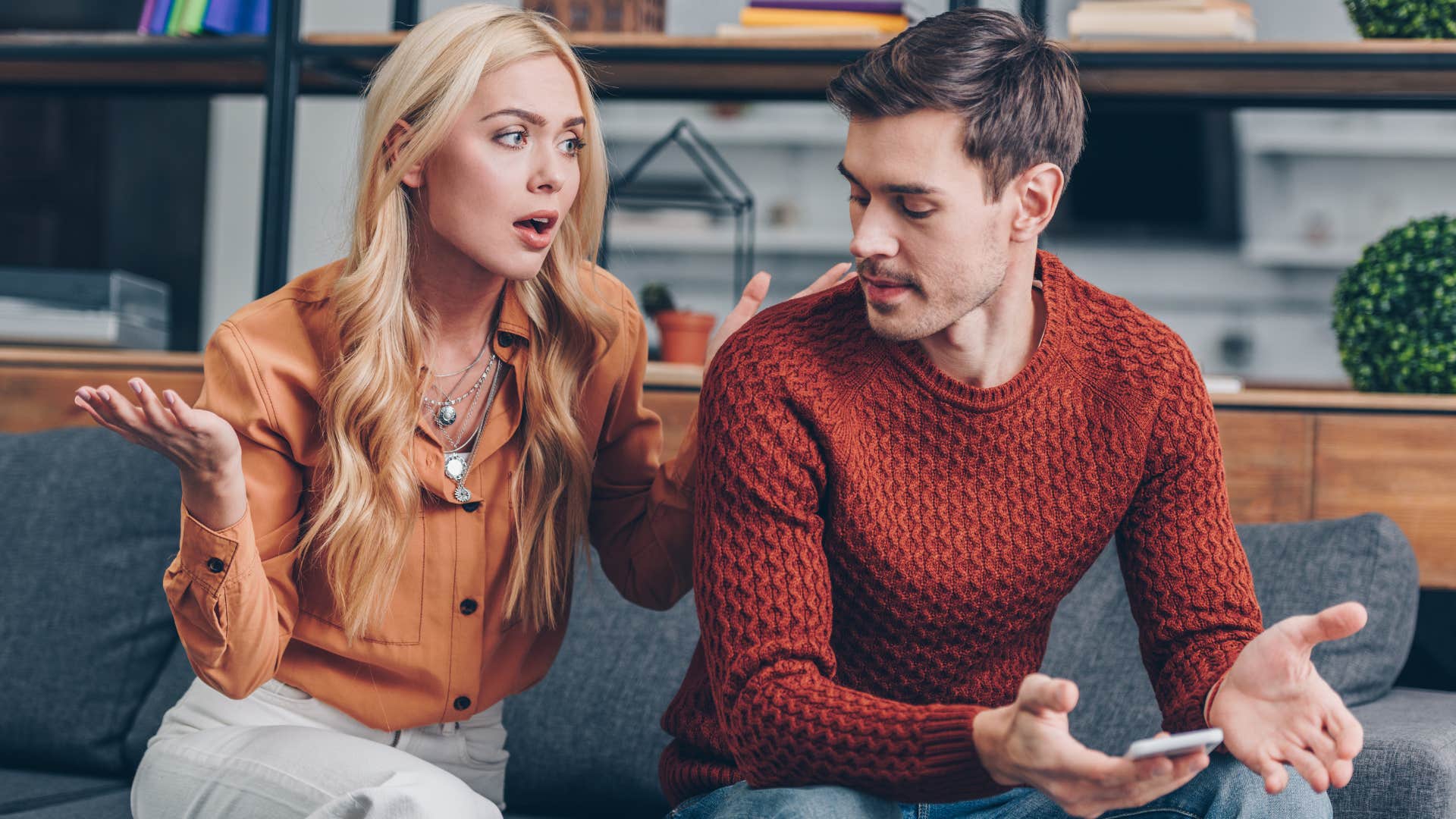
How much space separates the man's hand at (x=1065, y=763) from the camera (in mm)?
869

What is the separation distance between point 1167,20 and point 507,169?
1045 mm

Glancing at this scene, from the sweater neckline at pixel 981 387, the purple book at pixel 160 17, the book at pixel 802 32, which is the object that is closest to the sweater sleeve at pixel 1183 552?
the sweater neckline at pixel 981 387

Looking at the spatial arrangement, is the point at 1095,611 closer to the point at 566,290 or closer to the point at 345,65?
the point at 566,290

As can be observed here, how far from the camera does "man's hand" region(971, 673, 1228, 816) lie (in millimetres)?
869

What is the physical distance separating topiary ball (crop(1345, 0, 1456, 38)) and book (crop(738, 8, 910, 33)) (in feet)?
2.13

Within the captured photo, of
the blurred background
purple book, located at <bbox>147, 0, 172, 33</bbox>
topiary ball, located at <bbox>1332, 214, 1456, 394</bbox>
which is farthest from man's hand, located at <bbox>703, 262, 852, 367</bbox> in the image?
the blurred background

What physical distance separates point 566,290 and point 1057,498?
546mm

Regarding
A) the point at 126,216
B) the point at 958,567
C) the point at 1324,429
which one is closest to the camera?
the point at 958,567

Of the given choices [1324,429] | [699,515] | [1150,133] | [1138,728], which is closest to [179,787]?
[699,515]

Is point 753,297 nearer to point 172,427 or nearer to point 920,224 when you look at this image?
point 920,224

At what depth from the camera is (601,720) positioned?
1.63 meters

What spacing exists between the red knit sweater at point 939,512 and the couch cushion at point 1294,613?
0.29 meters

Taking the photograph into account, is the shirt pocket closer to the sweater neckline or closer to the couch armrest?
the sweater neckline

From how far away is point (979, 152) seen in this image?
1.14 meters
